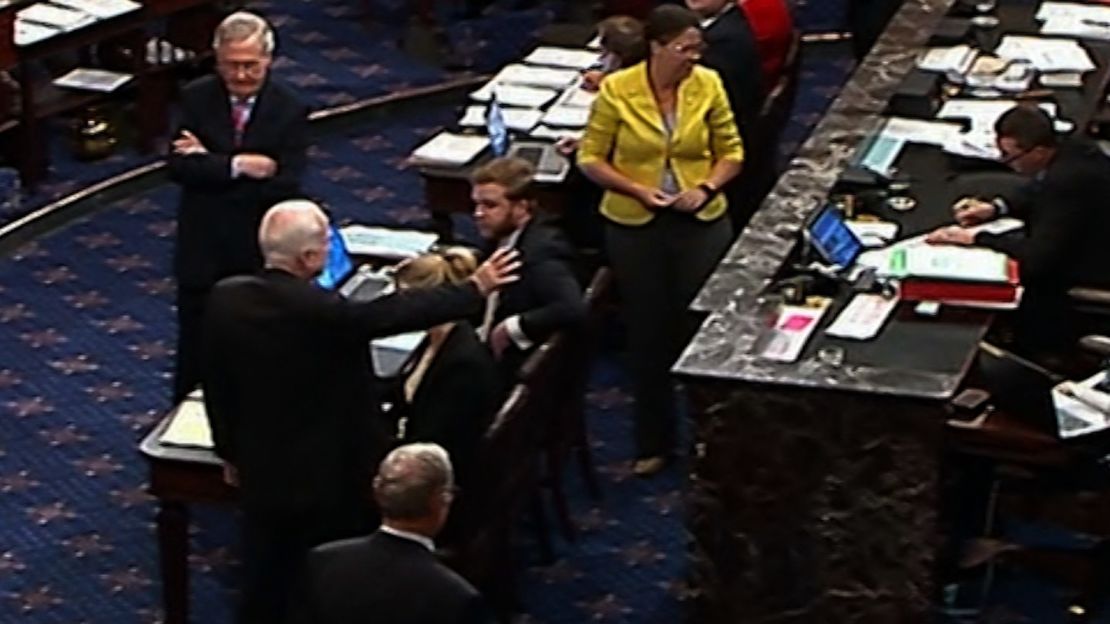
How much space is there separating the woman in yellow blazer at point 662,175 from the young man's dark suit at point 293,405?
1523 mm

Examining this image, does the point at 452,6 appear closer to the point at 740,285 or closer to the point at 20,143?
the point at 20,143

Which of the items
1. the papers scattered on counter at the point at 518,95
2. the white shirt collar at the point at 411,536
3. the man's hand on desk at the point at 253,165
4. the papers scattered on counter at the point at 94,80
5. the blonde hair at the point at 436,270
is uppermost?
the white shirt collar at the point at 411,536

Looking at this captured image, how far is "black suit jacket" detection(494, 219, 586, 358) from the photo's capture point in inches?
285

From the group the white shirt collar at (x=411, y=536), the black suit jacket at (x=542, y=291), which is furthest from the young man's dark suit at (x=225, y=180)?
the white shirt collar at (x=411, y=536)

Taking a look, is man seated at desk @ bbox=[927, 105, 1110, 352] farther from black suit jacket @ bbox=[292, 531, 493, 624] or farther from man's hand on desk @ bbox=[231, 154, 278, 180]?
black suit jacket @ bbox=[292, 531, 493, 624]

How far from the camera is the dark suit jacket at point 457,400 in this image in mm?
6500

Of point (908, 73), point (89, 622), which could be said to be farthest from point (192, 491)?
point (908, 73)

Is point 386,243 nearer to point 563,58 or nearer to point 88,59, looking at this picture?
point 563,58

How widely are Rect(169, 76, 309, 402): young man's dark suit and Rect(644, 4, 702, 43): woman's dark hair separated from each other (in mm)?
1123

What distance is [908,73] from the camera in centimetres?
923

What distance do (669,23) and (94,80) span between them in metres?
4.21

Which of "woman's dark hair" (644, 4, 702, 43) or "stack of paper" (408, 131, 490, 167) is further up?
"woman's dark hair" (644, 4, 702, 43)

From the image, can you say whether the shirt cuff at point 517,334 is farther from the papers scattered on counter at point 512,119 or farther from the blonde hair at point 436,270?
the papers scattered on counter at point 512,119

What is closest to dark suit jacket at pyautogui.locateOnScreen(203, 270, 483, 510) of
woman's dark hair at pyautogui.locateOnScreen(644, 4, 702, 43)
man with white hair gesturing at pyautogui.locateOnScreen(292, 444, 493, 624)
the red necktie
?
man with white hair gesturing at pyautogui.locateOnScreen(292, 444, 493, 624)
